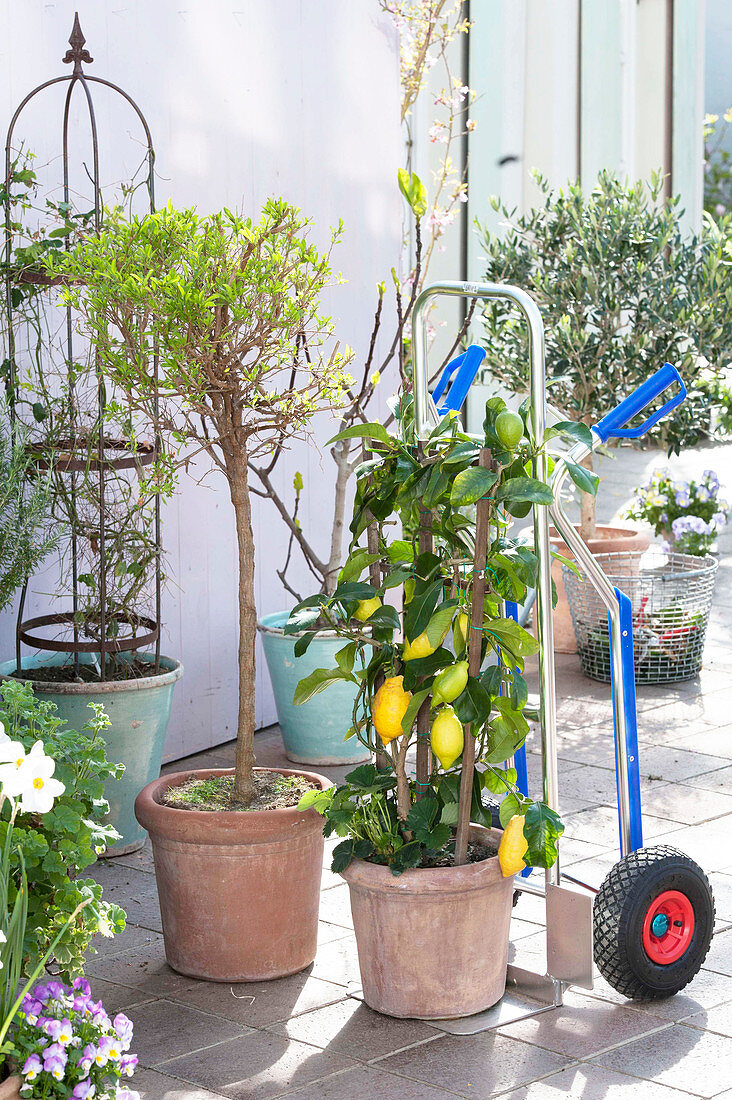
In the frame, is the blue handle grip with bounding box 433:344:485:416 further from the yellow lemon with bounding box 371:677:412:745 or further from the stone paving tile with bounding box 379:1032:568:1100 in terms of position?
the stone paving tile with bounding box 379:1032:568:1100

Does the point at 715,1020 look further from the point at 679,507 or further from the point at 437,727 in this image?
the point at 679,507

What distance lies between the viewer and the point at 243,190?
176 inches

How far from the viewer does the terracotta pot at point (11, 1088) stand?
1954 millimetres

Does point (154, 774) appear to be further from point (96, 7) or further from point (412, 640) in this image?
point (96, 7)

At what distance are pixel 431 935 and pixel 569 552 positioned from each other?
321 cm

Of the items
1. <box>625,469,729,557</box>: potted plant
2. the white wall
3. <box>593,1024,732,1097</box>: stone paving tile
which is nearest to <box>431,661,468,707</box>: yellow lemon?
<box>593,1024,732,1097</box>: stone paving tile

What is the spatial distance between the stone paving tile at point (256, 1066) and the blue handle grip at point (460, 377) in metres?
1.26

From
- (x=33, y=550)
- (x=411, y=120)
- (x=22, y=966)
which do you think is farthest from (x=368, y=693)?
(x=411, y=120)

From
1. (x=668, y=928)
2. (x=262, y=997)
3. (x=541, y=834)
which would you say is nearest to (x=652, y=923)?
(x=668, y=928)

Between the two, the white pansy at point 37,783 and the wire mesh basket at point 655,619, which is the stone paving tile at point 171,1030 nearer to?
the white pansy at point 37,783

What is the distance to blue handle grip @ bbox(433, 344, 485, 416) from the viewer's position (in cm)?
263

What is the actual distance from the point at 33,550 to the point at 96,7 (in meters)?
1.63

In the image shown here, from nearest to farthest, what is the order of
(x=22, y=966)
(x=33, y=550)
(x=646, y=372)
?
1. (x=22, y=966)
2. (x=33, y=550)
3. (x=646, y=372)

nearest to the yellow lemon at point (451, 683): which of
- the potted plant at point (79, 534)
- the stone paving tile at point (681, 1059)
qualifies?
the stone paving tile at point (681, 1059)
